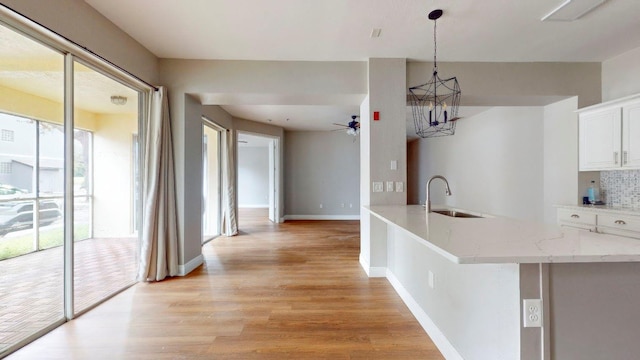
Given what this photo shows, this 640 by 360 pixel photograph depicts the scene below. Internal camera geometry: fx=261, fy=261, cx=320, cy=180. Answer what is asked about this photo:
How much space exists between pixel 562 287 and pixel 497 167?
488 cm

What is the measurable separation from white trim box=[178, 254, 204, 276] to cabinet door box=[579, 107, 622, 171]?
526 centimetres

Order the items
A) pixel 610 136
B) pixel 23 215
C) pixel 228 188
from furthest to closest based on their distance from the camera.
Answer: pixel 228 188
pixel 610 136
pixel 23 215

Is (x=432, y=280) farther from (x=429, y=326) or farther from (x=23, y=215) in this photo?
(x=23, y=215)

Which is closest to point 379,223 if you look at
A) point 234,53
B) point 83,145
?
point 234,53

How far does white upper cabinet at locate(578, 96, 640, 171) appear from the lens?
284cm

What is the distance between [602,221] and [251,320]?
397 centimetres

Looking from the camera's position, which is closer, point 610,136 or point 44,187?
point 44,187

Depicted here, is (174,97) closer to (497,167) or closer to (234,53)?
(234,53)

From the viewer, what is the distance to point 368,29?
2.70 meters

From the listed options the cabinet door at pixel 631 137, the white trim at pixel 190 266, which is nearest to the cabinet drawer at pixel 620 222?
the cabinet door at pixel 631 137

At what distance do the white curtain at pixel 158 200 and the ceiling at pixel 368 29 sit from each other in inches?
34.1

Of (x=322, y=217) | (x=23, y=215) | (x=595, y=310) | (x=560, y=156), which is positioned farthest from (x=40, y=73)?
(x=322, y=217)

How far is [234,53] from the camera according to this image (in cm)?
322

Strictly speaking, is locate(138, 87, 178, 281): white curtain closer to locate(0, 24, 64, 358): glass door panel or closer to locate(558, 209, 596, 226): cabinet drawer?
locate(0, 24, 64, 358): glass door panel
